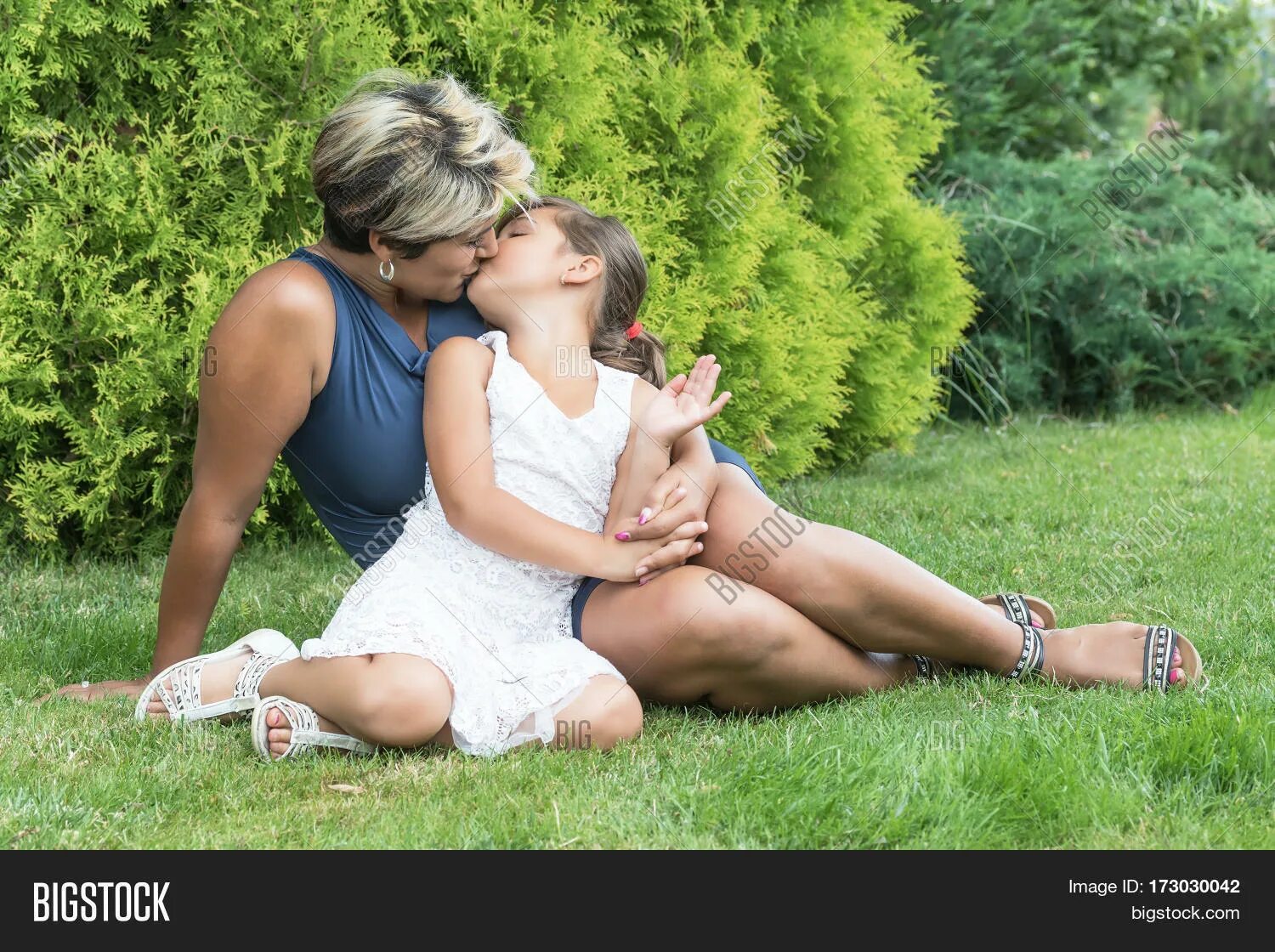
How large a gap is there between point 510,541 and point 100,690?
3.81 ft

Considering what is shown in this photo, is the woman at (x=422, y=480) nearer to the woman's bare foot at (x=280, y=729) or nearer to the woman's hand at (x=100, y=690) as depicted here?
the woman's hand at (x=100, y=690)

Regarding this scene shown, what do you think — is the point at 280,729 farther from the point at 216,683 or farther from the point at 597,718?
the point at 597,718

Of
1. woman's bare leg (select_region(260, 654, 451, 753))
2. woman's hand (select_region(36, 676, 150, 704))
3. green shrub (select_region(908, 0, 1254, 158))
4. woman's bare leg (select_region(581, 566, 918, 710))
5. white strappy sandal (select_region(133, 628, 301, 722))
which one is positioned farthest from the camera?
green shrub (select_region(908, 0, 1254, 158))

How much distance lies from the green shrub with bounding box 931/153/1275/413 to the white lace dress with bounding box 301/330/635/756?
5.05 metres

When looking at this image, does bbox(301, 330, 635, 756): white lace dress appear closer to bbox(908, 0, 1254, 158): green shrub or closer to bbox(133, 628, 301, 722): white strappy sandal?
bbox(133, 628, 301, 722): white strappy sandal

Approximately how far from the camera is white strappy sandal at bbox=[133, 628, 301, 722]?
276cm

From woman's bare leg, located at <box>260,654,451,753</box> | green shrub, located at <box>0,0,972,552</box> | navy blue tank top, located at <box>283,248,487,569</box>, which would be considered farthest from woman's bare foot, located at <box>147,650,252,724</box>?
green shrub, located at <box>0,0,972,552</box>

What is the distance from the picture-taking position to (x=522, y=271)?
2861 mm

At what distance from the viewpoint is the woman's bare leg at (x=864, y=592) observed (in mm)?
2703

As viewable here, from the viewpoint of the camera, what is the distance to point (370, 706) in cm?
250

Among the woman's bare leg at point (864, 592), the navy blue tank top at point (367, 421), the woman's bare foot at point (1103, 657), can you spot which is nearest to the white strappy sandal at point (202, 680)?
the navy blue tank top at point (367, 421)

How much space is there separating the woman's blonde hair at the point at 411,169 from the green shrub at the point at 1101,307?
5083mm
